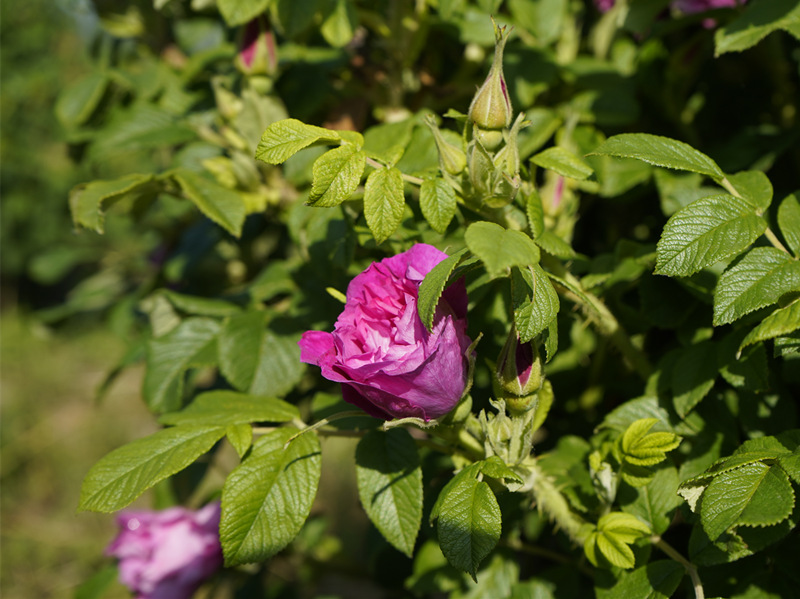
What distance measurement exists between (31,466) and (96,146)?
3.36 m

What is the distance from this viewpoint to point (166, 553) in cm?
144

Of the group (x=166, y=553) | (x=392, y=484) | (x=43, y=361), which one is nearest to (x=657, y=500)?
(x=392, y=484)

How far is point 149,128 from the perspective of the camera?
1.32 metres

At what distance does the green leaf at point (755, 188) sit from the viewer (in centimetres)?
78

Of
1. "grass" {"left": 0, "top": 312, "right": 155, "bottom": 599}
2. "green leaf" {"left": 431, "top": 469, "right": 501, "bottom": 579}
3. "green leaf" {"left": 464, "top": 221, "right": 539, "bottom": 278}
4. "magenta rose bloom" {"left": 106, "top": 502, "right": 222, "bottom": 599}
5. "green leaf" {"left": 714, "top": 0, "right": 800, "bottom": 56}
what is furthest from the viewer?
"grass" {"left": 0, "top": 312, "right": 155, "bottom": 599}

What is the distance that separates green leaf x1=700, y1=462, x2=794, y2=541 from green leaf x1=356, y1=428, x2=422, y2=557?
0.32 metres

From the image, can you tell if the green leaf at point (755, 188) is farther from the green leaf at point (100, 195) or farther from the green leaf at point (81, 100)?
the green leaf at point (81, 100)

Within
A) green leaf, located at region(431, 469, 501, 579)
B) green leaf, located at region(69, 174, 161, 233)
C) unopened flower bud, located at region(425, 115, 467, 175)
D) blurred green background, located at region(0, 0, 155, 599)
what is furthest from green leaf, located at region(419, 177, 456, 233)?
blurred green background, located at region(0, 0, 155, 599)

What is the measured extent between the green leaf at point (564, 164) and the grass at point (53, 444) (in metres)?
2.37

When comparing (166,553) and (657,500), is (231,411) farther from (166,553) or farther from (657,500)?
(166,553)

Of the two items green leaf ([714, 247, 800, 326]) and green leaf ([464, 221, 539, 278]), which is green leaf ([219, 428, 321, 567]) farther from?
green leaf ([714, 247, 800, 326])

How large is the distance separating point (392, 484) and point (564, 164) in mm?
428

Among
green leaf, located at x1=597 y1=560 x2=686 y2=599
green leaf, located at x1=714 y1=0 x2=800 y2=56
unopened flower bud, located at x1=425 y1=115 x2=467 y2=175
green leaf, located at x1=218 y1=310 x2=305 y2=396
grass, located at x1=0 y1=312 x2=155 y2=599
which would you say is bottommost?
grass, located at x1=0 y1=312 x2=155 y2=599

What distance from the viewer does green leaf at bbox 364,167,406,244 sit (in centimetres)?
71
